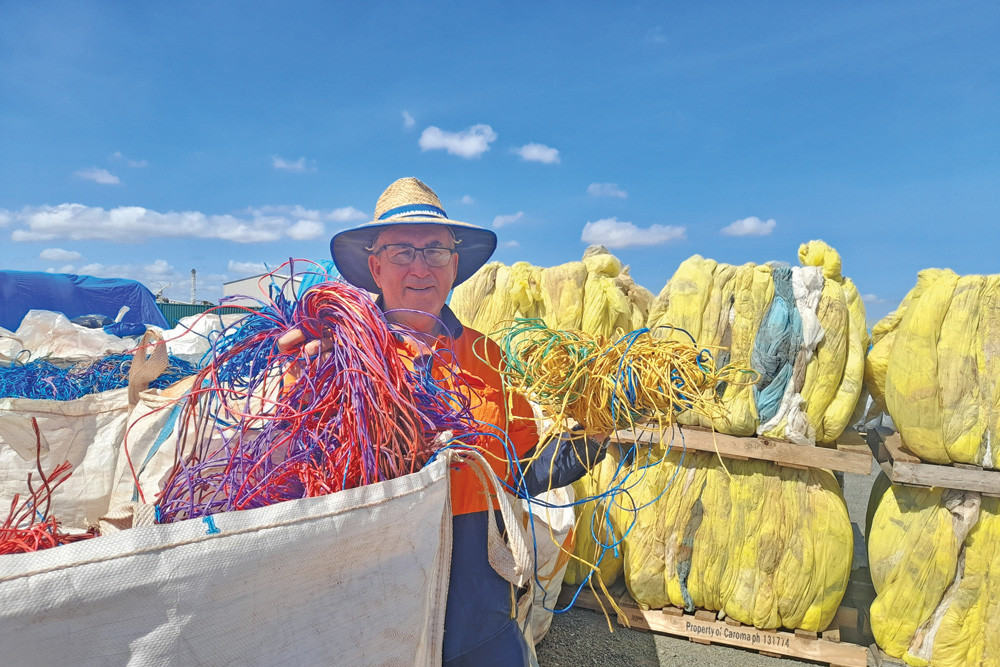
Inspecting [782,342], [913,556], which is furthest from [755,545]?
[782,342]

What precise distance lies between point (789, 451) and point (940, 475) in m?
0.74

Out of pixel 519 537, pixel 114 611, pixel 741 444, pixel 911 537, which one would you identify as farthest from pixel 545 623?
pixel 114 611

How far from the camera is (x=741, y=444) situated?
3525mm

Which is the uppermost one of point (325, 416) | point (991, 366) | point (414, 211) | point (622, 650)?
point (414, 211)

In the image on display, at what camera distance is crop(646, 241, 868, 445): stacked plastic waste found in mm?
3498

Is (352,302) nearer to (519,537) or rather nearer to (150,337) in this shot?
(519,537)

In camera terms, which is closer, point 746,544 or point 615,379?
point 615,379

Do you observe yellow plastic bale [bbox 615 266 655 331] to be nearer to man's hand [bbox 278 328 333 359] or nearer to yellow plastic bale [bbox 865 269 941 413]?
yellow plastic bale [bbox 865 269 941 413]

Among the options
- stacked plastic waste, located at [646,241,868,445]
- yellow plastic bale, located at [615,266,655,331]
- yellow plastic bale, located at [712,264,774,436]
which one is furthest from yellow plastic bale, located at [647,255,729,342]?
yellow plastic bale, located at [615,266,655,331]

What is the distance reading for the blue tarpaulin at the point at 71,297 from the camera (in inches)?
318

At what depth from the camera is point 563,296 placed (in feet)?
13.5

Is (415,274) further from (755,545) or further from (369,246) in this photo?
(755,545)

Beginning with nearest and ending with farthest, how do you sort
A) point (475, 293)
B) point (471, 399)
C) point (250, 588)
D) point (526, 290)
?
point (250, 588)
point (471, 399)
point (526, 290)
point (475, 293)

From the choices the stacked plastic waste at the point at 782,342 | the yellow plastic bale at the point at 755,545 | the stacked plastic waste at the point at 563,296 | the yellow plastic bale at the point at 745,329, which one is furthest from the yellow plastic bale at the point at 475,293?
the yellow plastic bale at the point at 755,545
